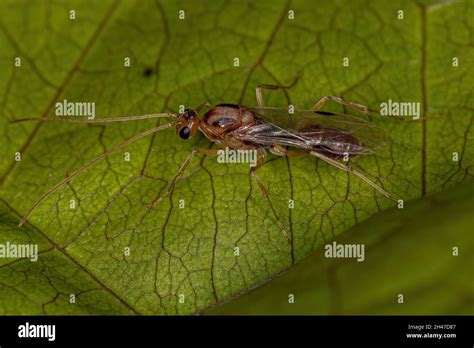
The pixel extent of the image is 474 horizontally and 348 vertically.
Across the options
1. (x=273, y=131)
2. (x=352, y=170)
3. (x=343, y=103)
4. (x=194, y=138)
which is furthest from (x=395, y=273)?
(x=194, y=138)

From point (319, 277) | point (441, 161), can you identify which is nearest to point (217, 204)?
point (319, 277)

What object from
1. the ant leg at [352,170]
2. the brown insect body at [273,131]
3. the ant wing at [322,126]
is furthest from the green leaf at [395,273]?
the ant wing at [322,126]

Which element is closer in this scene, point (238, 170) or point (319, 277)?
point (319, 277)

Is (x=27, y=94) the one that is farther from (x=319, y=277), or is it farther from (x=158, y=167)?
(x=319, y=277)

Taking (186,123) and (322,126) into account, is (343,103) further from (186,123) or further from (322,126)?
(186,123)

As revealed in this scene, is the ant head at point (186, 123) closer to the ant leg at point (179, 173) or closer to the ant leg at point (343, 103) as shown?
the ant leg at point (179, 173)

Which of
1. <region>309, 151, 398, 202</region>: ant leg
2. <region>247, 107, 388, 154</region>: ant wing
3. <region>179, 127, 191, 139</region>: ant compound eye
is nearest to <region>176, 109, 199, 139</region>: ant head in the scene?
<region>179, 127, 191, 139</region>: ant compound eye

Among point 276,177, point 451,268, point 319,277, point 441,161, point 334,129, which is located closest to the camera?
point 451,268
